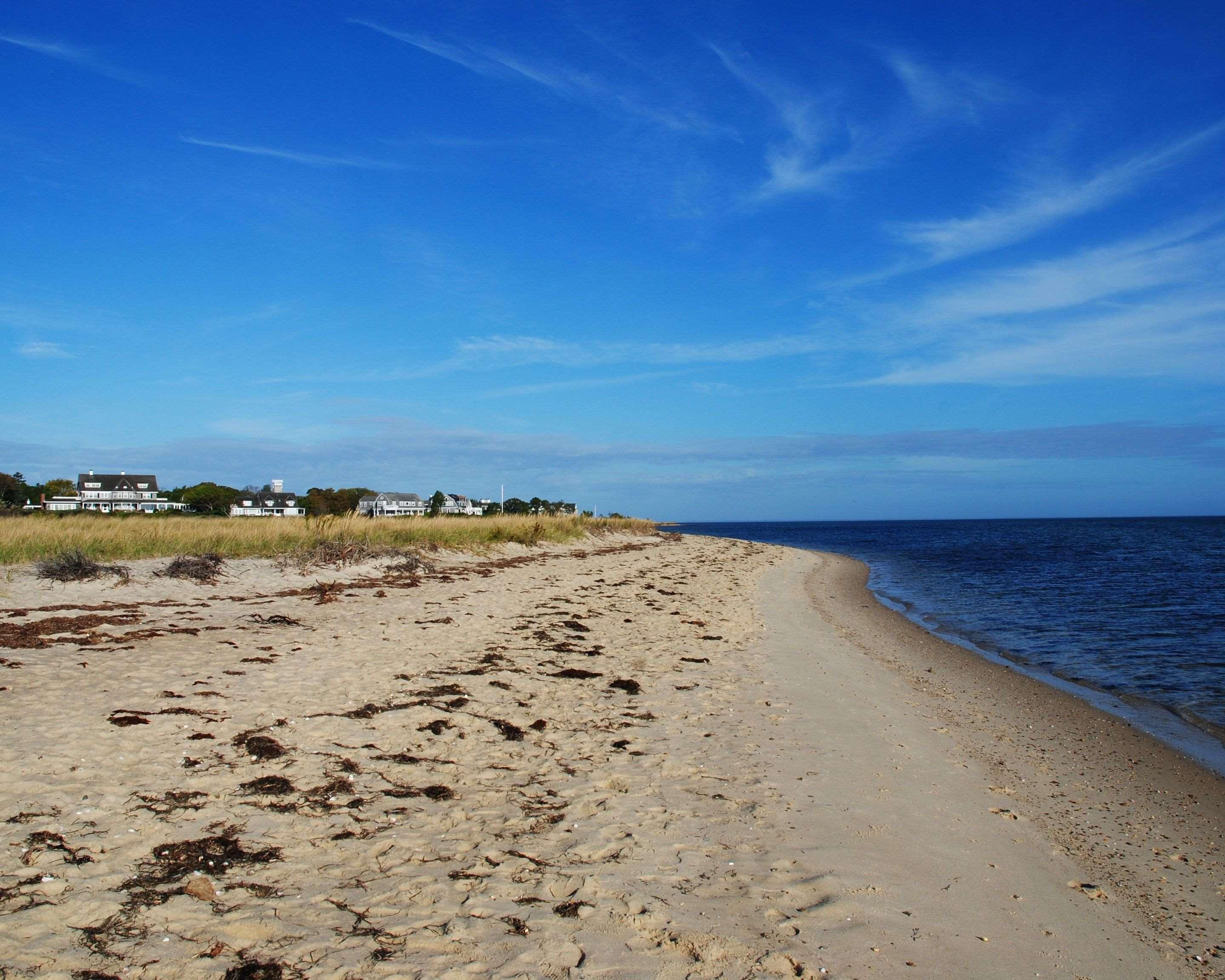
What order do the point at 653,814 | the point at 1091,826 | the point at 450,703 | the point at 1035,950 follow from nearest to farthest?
1. the point at 1035,950
2. the point at 653,814
3. the point at 1091,826
4. the point at 450,703

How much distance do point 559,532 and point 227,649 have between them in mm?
22787

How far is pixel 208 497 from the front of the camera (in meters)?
63.3

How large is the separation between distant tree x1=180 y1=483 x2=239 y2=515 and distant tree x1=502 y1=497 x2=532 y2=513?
71.6 feet

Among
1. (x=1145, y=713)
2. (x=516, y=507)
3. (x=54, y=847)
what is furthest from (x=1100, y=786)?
(x=516, y=507)

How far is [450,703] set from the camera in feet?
22.6

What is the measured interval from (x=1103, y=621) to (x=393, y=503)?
7527 cm

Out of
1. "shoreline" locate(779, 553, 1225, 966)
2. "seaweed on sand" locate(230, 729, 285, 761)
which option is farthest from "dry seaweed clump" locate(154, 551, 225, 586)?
"shoreline" locate(779, 553, 1225, 966)

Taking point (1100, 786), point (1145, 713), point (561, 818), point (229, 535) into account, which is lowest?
point (1145, 713)

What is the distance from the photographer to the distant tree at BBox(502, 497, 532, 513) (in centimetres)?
4725

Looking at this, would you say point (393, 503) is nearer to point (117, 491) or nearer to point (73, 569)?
point (117, 491)

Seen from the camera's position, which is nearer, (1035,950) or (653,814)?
(1035,950)

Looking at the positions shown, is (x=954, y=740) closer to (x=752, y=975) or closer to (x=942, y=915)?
(x=942, y=915)

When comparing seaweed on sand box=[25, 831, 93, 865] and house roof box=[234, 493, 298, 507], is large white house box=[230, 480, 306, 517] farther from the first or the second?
seaweed on sand box=[25, 831, 93, 865]

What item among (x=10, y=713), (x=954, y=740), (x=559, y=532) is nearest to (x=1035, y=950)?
(x=954, y=740)
